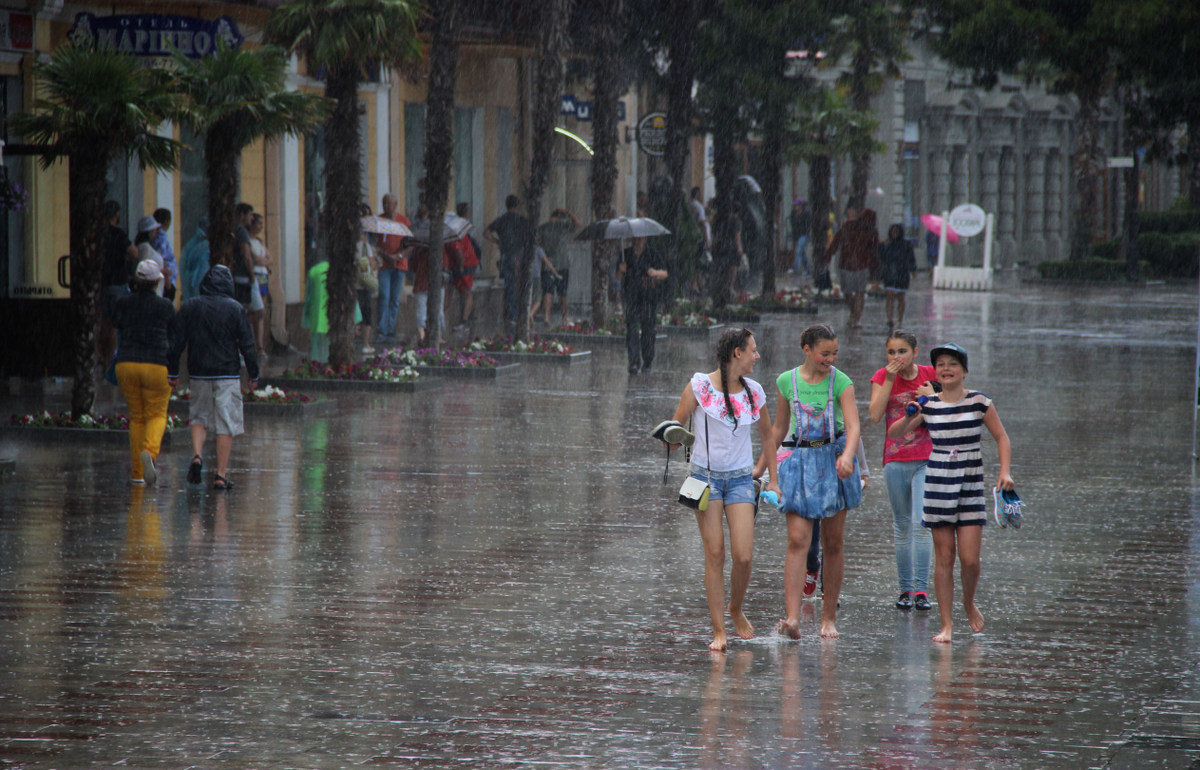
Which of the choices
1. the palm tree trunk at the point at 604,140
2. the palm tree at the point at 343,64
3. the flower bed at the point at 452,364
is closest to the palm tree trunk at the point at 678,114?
the palm tree trunk at the point at 604,140

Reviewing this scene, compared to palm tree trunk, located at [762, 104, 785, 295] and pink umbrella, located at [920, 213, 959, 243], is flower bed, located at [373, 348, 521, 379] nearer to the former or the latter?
palm tree trunk, located at [762, 104, 785, 295]

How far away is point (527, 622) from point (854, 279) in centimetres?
1931

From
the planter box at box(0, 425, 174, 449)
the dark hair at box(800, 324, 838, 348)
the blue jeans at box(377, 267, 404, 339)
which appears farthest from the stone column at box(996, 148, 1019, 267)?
the dark hair at box(800, 324, 838, 348)

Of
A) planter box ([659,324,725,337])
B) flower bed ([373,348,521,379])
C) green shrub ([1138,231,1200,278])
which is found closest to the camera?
flower bed ([373,348,521,379])

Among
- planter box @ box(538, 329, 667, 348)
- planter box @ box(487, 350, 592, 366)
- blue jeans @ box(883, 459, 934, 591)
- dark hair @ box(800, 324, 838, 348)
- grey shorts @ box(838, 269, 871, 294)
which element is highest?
grey shorts @ box(838, 269, 871, 294)

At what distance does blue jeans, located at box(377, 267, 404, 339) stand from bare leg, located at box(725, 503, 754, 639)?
52.5ft

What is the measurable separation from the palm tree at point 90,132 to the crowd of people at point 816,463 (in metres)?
7.42

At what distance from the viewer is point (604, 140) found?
80.0 feet

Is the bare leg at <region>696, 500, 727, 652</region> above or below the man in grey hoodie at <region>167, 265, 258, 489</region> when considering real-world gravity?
below

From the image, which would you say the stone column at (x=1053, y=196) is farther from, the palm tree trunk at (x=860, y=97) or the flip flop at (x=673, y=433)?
the flip flop at (x=673, y=433)

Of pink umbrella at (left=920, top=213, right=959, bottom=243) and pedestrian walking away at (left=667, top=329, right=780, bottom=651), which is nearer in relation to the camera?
pedestrian walking away at (left=667, top=329, right=780, bottom=651)

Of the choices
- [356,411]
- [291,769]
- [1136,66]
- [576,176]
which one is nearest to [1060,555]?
[291,769]

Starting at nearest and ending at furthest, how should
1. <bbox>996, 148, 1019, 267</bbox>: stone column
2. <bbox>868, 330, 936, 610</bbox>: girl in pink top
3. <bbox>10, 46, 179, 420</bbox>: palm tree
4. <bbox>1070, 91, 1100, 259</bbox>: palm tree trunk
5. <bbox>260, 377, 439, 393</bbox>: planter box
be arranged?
1. <bbox>868, 330, 936, 610</bbox>: girl in pink top
2. <bbox>10, 46, 179, 420</bbox>: palm tree
3. <bbox>260, 377, 439, 393</bbox>: planter box
4. <bbox>1070, 91, 1100, 259</bbox>: palm tree trunk
5. <bbox>996, 148, 1019, 267</bbox>: stone column

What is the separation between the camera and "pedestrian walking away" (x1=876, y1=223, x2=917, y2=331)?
86.9 ft
